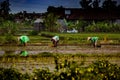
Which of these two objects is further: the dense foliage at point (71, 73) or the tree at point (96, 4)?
the tree at point (96, 4)

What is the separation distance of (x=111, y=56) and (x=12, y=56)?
21.1ft

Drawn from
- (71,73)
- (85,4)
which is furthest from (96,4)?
(71,73)

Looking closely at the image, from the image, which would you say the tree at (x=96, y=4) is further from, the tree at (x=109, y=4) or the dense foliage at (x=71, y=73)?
the dense foliage at (x=71, y=73)

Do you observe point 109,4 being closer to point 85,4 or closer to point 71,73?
point 85,4

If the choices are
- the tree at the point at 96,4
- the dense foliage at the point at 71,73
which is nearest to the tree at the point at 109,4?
the tree at the point at 96,4

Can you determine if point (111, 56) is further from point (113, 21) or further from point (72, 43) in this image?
point (113, 21)

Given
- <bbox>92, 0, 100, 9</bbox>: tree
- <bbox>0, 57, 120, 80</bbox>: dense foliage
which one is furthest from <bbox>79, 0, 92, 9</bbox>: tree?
<bbox>0, 57, 120, 80</bbox>: dense foliage

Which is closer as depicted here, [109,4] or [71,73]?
[71,73]

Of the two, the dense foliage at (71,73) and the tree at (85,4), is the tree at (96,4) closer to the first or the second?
the tree at (85,4)

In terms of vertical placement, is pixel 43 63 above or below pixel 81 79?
below

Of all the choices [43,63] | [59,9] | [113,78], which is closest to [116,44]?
[43,63]

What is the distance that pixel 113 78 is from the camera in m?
11.1

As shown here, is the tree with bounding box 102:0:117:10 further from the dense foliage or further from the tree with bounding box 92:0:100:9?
the dense foliage

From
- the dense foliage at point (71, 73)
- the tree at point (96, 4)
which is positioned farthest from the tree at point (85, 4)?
the dense foliage at point (71, 73)
